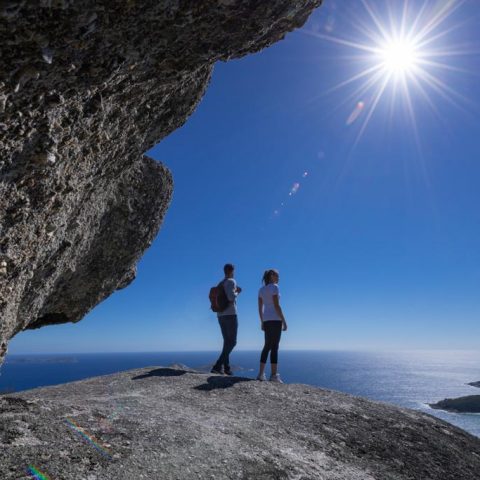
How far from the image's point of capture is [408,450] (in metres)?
9.52

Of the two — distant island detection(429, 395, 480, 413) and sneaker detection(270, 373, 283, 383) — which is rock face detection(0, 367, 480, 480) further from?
distant island detection(429, 395, 480, 413)

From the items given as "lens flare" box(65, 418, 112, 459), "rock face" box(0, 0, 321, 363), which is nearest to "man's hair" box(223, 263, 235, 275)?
"rock face" box(0, 0, 321, 363)

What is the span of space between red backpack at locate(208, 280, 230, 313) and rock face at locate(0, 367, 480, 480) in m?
3.05

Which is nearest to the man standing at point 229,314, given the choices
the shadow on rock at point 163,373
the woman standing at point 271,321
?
the woman standing at point 271,321

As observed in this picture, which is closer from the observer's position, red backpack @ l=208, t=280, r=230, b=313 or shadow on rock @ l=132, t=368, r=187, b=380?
shadow on rock @ l=132, t=368, r=187, b=380

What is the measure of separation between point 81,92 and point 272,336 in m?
11.2

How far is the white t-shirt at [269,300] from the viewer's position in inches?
573

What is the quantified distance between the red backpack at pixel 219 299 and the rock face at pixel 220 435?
305cm

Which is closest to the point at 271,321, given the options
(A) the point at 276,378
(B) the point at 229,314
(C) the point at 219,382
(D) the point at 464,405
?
(B) the point at 229,314

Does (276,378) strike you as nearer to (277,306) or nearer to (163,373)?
(277,306)

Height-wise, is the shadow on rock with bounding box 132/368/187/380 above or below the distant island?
above

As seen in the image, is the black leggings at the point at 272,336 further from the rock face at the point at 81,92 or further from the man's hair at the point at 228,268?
the rock face at the point at 81,92

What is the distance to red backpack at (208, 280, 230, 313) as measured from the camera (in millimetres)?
15430

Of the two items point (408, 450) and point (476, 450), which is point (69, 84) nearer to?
point (408, 450)
